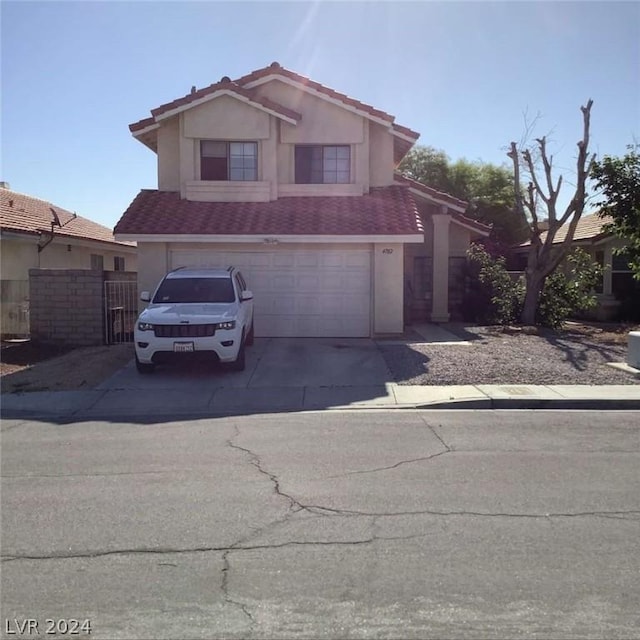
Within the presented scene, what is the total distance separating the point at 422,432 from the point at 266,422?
213 centimetres

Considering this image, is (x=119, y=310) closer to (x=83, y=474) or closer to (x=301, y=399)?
(x=301, y=399)

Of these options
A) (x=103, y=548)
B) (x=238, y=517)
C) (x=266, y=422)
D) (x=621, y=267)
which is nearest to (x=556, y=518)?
(x=238, y=517)

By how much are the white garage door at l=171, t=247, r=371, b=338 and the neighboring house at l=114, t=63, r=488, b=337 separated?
26mm

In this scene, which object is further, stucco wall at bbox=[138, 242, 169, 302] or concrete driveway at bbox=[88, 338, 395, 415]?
stucco wall at bbox=[138, 242, 169, 302]

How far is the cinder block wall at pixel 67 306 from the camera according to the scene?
15117mm

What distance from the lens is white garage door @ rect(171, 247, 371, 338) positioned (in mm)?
15961

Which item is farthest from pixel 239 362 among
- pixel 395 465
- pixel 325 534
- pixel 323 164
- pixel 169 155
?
pixel 169 155

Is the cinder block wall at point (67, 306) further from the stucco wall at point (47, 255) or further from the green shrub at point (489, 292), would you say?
the green shrub at point (489, 292)

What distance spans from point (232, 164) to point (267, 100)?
198 cm

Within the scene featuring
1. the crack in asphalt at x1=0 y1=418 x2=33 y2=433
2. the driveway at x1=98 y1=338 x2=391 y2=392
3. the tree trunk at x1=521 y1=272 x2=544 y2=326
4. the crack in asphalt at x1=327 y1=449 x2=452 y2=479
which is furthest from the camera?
the tree trunk at x1=521 y1=272 x2=544 y2=326

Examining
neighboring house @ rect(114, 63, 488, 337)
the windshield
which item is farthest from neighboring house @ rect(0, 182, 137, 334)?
the windshield

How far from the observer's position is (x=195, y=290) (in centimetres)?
1246

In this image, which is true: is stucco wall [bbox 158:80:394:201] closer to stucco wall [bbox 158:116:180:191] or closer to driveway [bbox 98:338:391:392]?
stucco wall [bbox 158:116:180:191]

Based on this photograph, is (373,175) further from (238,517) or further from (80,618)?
(80,618)
